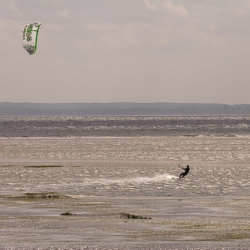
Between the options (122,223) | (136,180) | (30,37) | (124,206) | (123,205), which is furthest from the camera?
(30,37)

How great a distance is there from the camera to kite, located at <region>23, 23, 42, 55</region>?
5562 centimetres

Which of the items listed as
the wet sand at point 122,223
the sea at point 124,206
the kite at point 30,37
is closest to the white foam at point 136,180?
the sea at point 124,206

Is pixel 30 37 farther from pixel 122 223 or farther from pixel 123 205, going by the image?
pixel 122 223

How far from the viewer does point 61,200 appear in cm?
3222

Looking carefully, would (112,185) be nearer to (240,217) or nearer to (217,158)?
(240,217)

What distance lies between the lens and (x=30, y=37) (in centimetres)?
5647

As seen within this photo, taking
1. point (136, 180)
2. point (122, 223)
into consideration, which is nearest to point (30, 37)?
point (136, 180)

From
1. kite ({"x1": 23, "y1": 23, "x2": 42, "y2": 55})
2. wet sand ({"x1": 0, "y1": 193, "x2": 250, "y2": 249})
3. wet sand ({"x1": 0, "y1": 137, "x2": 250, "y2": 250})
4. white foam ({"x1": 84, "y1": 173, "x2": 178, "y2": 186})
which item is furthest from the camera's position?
kite ({"x1": 23, "y1": 23, "x2": 42, "y2": 55})

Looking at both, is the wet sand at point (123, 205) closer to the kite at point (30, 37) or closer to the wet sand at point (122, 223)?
the wet sand at point (122, 223)

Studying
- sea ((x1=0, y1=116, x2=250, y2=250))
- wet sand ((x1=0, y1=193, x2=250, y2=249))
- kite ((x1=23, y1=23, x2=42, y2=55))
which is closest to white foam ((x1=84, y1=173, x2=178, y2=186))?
sea ((x1=0, y1=116, x2=250, y2=250))

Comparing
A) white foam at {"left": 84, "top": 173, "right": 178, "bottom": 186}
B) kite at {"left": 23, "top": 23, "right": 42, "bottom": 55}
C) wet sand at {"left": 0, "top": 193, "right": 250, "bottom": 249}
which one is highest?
kite at {"left": 23, "top": 23, "right": 42, "bottom": 55}

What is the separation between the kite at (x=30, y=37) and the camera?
5562cm

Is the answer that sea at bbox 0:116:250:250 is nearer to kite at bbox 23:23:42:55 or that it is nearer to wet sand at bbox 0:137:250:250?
wet sand at bbox 0:137:250:250

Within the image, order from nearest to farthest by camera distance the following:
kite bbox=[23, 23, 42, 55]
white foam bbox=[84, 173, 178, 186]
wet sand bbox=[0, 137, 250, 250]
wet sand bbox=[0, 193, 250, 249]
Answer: wet sand bbox=[0, 193, 250, 249], wet sand bbox=[0, 137, 250, 250], white foam bbox=[84, 173, 178, 186], kite bbox=[23, 23, 42, 55]
